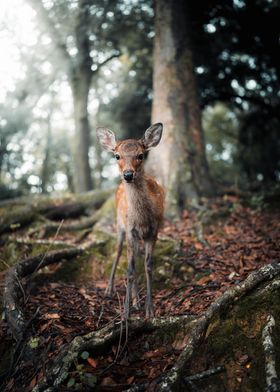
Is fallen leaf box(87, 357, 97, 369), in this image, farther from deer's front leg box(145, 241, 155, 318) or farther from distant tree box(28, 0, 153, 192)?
distant tree box(28, 0, 153, 192)

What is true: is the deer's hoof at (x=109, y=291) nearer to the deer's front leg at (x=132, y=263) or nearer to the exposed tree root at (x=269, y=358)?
the deer's front leg at (x=132, y=263)

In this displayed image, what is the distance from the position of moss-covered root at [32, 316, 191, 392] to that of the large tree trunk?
389 cm

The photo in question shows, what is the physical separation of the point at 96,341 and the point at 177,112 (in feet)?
19.0

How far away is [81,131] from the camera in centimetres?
1330

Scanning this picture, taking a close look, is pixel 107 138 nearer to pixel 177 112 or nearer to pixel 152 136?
pixel 152 136

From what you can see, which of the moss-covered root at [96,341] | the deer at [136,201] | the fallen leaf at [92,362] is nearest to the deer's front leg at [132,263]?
the deer at [136,201]

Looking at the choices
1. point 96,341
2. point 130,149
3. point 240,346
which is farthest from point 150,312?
point 130,149

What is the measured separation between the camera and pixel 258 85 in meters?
12.8

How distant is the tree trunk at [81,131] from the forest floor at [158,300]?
20.9 feet

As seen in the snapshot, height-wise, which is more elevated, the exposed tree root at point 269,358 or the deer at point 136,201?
the deer at point 136,201

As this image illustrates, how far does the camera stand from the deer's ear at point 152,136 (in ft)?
16.5

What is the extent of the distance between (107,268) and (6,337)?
7.98 ft

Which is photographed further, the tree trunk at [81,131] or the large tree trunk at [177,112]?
the tree trunk at [81,131]

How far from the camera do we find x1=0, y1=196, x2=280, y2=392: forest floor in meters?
3.13
